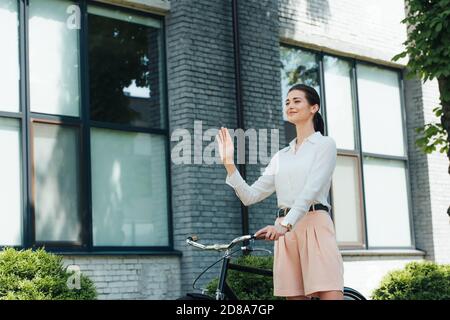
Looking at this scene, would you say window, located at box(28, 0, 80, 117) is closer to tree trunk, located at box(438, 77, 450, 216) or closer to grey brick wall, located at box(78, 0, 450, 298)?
grey brick wall, located at box(78, 0, 450, 298)

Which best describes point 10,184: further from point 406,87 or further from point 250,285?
point 406,87

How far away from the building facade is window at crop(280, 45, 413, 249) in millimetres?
35

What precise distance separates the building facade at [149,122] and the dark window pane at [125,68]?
2 centimetres

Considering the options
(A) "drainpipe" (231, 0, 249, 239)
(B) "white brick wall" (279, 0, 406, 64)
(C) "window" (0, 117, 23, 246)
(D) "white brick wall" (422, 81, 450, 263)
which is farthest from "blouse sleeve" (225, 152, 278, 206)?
(D) "white brick wall" (422, 81, 450, 263)

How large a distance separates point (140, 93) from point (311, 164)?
19.8ft

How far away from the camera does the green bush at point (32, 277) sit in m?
8.37

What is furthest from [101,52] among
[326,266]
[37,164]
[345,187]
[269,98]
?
[326,266]

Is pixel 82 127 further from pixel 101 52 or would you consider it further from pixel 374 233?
pixel 374 233

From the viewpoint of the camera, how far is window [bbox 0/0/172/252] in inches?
389

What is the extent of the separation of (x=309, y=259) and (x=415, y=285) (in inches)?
302

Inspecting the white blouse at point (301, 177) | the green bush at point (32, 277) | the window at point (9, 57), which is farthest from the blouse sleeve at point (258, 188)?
the window at point (9, 57)

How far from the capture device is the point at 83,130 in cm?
1050

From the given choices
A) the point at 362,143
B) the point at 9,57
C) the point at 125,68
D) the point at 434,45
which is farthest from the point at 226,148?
the point at 362,143

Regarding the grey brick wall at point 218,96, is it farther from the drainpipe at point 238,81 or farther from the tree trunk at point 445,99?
the tree trunk at point 445,99
